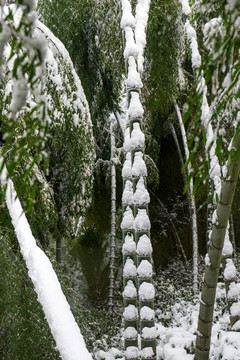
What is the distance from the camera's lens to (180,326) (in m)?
4.50

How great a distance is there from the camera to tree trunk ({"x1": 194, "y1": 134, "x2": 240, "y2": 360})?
144 cm

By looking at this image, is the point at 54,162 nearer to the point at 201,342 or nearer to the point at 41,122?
the point at 201,342

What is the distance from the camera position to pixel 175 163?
8.02 m

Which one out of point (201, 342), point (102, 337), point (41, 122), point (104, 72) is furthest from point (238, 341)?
point (104, 72)

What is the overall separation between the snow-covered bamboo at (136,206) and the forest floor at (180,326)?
0.96 meters

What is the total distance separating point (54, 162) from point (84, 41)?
69.7 inches

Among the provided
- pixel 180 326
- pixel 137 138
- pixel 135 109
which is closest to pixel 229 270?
pixel 137 138

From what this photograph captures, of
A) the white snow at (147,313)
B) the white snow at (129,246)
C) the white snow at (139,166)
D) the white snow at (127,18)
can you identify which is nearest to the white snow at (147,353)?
the white snow at (147,313)

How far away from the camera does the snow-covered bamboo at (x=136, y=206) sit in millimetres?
2057

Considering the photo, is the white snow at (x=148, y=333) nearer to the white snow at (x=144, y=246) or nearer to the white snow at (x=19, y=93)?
the white snow at (x=144, y=246)

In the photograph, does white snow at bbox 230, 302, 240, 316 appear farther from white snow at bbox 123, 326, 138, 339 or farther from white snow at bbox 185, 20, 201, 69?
white snow at bbox 185, 20, 201, 69

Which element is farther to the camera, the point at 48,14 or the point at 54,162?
the point at 48,14

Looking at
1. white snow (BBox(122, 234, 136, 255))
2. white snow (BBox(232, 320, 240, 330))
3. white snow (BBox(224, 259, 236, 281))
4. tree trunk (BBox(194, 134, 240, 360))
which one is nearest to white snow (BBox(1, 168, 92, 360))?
tree trunk (BBox(194, 134, 240, 360))

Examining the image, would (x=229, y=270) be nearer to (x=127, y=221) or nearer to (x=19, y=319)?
(x=127, y=221)
